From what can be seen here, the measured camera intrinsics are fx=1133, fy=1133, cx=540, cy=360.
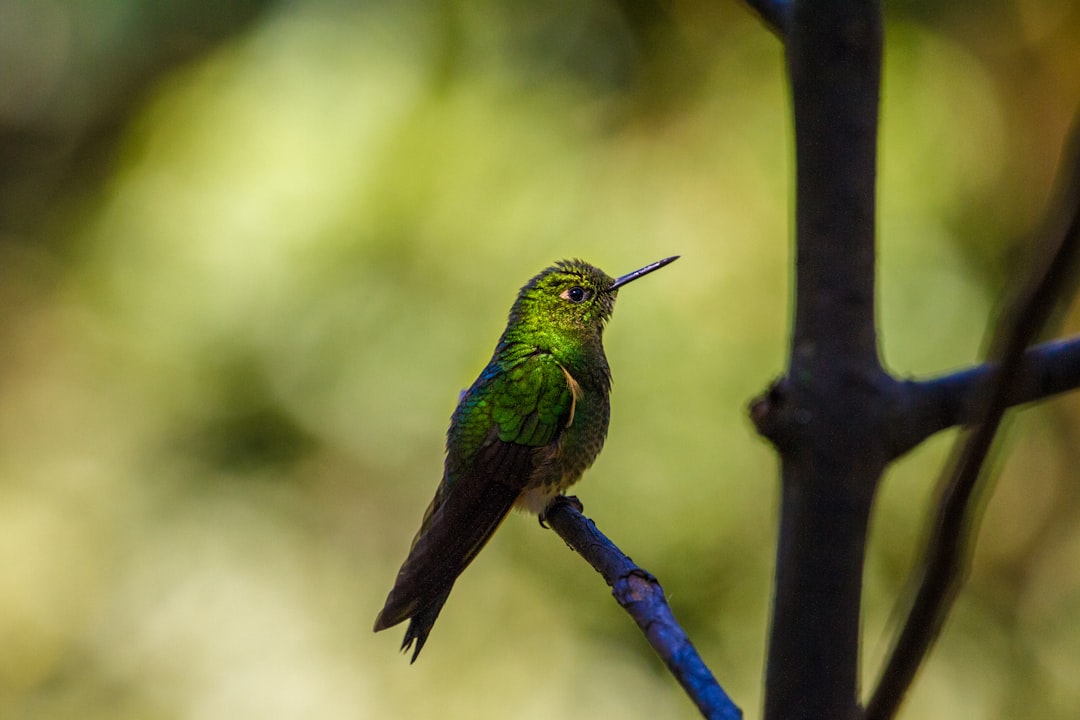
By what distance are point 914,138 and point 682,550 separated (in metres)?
1.84

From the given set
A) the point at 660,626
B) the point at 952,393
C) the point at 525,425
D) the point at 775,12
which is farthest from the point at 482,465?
the point at 952,393

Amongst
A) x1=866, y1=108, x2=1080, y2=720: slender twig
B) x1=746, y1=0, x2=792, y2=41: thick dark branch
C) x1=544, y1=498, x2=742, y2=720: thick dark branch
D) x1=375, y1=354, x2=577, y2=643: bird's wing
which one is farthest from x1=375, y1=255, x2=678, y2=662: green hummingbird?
x1=866, y1=108, x2=1080, y2=720: slender twig

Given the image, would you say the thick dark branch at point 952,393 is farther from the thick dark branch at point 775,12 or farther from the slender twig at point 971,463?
the thick dark branch at point 775,12

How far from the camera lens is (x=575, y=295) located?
2.90 meters

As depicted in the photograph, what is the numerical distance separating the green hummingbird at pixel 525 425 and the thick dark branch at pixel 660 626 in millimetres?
692

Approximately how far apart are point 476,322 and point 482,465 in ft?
6.09

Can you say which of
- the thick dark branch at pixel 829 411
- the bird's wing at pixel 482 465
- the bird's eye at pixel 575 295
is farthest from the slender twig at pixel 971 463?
the bird's eye at pixel 575 295

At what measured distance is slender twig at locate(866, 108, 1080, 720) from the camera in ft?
1.92

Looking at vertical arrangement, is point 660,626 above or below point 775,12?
below

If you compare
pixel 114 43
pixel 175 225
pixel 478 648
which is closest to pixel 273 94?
pixel 175 225

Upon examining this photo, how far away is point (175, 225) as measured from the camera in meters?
4.77

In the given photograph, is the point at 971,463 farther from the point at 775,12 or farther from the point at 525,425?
the point at 525,425

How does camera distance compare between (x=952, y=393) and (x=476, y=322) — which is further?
(x=476, y=322)

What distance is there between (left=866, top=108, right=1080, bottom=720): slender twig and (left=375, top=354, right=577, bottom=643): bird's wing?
62.6 inches
